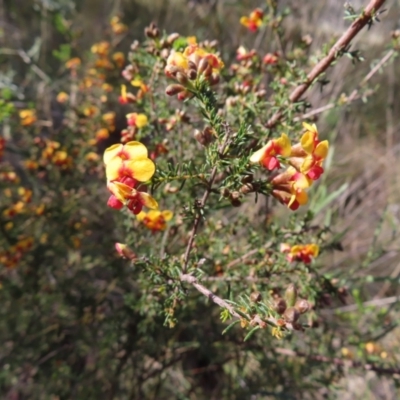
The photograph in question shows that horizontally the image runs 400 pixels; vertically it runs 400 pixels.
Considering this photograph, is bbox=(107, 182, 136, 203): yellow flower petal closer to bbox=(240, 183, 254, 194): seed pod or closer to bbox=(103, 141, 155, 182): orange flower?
bbox=(103, 141, 155, 182): orange flower

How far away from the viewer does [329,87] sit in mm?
2506

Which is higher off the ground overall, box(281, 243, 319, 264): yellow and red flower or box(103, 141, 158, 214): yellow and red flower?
box(103, 141, 158, 214): yellow and red flower

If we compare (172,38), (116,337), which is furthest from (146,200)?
(116,337)

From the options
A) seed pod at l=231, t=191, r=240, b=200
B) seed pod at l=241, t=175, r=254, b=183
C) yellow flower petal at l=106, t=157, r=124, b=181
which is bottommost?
yellow flower petal at l=106, t=157, r=124, b=181

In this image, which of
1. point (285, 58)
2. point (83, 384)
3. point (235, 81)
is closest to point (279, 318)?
point (235, 81)

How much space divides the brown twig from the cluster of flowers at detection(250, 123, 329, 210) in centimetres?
25

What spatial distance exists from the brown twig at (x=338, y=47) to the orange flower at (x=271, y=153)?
29 cm

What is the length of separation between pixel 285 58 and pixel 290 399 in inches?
44.6

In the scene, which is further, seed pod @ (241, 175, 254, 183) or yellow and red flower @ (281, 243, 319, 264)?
yellow and red flower @ (281, 243, 319, 264)

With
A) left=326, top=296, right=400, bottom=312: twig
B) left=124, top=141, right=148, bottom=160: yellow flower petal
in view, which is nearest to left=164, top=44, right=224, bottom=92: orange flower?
left=124, top=141, right=148, bottom=160: yellow flower petal

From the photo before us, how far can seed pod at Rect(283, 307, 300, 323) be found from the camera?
609mm

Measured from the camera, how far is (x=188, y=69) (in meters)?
0.72

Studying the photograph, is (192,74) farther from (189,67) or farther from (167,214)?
(167,214)

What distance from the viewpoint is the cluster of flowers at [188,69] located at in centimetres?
71
